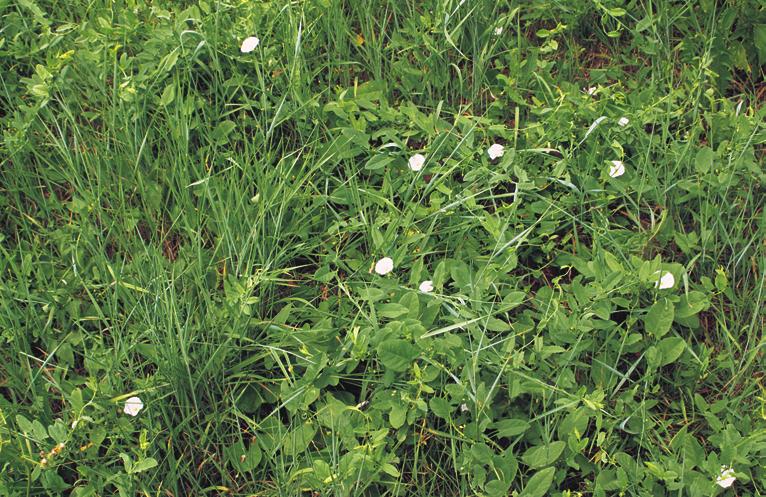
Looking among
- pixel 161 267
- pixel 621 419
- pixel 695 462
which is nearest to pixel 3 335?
pixel 161 267

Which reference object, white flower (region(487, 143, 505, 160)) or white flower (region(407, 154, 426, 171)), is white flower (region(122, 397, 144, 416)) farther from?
white flower (region(487, 143, 505, 160))

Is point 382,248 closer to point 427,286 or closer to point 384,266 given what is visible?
point 384,266

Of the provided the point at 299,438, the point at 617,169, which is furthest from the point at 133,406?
the point at 617,169

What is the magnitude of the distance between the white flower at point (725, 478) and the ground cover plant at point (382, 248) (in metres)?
0.01

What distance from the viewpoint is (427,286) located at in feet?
6.23

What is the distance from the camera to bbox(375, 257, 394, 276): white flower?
6.38 ft

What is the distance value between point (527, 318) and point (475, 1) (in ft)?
3.50

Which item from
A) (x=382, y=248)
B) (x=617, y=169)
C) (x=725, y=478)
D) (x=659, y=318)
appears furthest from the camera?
(x=617, y=169)

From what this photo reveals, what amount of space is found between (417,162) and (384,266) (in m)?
0.37

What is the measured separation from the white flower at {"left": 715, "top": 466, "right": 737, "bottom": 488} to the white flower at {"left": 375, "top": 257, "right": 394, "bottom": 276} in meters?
0.87

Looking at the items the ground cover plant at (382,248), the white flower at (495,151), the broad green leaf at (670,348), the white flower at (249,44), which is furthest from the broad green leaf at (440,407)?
the white flower at (249,44)

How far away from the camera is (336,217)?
215 cm

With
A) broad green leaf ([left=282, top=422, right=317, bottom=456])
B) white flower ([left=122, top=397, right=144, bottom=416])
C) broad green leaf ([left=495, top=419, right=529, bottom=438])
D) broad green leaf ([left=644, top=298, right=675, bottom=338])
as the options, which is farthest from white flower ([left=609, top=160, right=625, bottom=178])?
white flower ([left=122, top=397, right=144, bottom=416])

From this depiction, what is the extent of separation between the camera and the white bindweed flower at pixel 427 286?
6.20 feet
